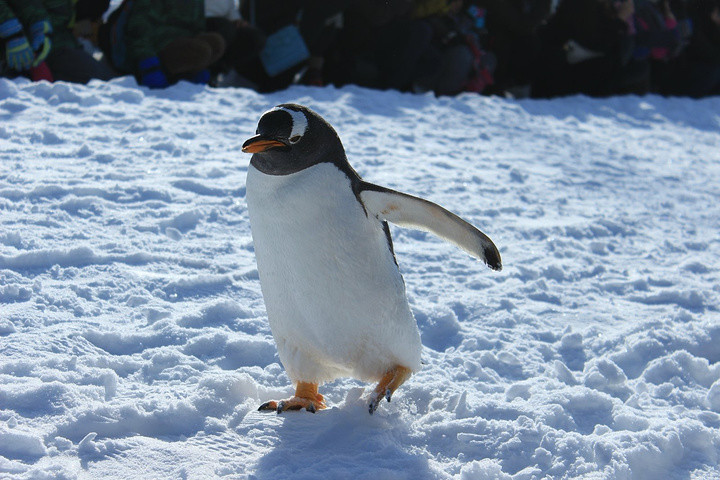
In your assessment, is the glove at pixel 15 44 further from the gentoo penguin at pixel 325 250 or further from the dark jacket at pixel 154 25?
the gentoo penguin at pixel 325 250

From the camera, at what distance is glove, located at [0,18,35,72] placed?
4336 mm

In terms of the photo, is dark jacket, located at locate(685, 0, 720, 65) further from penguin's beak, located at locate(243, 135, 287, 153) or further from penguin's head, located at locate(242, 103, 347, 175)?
penguin's beak, located at locate(243, 135, 287, 153)

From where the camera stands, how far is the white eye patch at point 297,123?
1922 mm

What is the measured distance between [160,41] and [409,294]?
284 centimetres

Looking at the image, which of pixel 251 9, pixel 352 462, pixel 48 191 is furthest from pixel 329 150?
pixel 251 9

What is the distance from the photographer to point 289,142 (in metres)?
1.92

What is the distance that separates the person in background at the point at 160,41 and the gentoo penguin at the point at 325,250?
3.20 meters

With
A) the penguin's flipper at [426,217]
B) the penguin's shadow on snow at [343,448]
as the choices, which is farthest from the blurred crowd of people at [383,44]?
the penguin's shadow on snow at [343,448]

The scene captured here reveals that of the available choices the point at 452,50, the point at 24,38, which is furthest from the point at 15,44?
the point at 452,50

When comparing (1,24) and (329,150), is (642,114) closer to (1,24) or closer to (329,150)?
(1,24)

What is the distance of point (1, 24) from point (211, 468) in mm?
3381

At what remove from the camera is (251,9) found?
18.4 ft

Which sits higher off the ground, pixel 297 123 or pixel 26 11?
pixel 297 123

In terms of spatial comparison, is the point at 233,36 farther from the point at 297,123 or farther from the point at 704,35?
the point at 704,35
